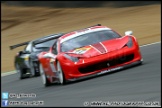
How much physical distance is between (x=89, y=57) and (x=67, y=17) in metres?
24.8

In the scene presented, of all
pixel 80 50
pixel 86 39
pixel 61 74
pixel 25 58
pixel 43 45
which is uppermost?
pixel 86 39

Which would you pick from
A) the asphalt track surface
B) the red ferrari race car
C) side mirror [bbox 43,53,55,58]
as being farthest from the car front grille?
side mirror [bbox 43,53,55,58]

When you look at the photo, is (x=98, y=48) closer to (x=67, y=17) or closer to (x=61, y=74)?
(x=61, y=74)

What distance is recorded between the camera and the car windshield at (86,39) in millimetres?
12625

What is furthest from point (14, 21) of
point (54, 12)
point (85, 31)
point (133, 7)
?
point (85, 31)

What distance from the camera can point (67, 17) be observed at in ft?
119

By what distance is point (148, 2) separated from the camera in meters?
31.4

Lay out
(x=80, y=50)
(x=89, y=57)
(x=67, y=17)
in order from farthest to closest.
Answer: (x=67, y=17) < (x=80, y=50) < (x=89, y=57)

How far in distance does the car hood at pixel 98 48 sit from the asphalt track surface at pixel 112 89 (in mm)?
500

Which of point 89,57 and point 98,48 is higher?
point 98,48

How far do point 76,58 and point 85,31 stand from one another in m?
1.64

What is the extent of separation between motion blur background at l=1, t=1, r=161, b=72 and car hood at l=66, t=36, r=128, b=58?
13482mm

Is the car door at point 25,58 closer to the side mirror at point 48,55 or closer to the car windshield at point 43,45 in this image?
the car windshield at point 43,45

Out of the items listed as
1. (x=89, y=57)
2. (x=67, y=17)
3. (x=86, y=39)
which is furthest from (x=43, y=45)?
(x=67, y=17)
